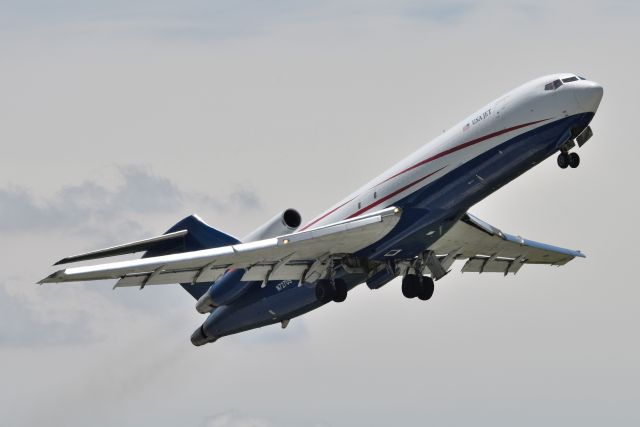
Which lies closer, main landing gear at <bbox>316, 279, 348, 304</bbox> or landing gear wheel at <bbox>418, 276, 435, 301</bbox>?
main landing gear at <bbox>316, 279, 348, 304</bbox>

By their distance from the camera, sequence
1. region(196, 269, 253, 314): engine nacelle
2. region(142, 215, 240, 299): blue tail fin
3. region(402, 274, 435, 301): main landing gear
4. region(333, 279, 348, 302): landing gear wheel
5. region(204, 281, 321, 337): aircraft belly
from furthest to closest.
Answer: region(142, 215, 240, 299): blue tail fin → region(196, 269, 253, 314): engine nacelle → region(204, 281, 321, 337): aircraft belly → region(402, 274, 435, 301): main landing gear → region(333, 279, 348, 302): landing gear wheel

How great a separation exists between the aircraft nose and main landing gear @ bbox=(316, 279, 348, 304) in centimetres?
1021

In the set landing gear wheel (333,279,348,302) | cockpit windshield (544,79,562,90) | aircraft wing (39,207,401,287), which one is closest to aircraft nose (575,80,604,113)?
cockpit windshield (544,79,562,90)

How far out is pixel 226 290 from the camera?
160 feet

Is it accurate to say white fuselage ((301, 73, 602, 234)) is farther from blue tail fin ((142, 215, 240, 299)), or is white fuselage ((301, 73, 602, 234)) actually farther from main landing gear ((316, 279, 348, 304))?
blue tail fin ((142, 215, 240, 299))

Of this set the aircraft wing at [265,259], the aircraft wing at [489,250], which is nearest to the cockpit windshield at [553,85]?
the aircraft wing at [265,259]

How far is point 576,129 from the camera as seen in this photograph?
4119cm

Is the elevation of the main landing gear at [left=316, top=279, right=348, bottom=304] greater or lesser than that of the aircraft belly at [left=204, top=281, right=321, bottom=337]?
lesser

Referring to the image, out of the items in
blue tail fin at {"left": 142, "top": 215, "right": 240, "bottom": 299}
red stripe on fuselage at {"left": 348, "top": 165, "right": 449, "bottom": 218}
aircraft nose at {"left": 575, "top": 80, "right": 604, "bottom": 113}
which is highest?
blue tail fin at {"left": 142, "top": 215, "right": 240, "bottom": 299}

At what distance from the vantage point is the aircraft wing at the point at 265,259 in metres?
43.9

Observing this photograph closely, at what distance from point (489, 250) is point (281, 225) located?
8.17 m

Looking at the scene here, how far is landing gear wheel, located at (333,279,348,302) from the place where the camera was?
4641cm

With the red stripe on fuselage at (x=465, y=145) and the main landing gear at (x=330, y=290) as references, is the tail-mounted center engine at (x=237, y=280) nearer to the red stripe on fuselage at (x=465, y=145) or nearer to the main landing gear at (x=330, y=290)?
the main landing gear at (x=330, y=290)

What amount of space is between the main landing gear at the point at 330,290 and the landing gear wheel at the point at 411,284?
2151mm
